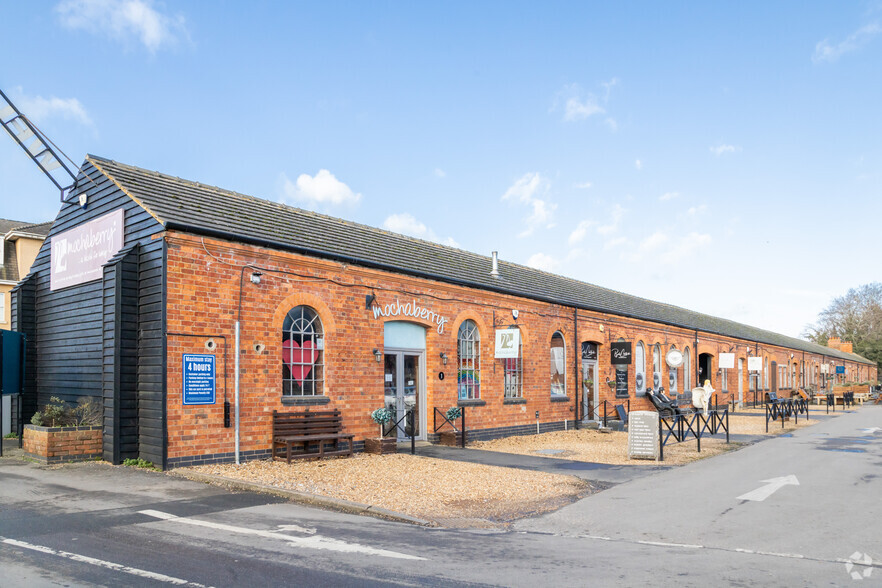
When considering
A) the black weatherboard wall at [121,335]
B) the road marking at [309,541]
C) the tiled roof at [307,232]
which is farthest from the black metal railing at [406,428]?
the road marking at [309,541]

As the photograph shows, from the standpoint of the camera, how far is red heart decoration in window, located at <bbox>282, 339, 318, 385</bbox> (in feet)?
41.5

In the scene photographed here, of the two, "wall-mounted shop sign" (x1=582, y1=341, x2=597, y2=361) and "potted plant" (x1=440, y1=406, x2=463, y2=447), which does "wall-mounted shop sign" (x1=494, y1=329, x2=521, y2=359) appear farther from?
"wall-mounted shop sign" (x1=582, y1=341, x2=597, y2=361)

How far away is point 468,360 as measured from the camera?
681 inches

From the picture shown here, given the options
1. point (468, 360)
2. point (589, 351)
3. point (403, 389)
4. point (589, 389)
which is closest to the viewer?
point (403, 389)

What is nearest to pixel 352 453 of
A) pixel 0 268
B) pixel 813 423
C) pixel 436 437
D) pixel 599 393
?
pixel 436 437

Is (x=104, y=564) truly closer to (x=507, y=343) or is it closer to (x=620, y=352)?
(x=507, y=343)

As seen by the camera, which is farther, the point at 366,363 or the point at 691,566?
the point at 366,363

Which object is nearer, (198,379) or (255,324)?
(198,379)

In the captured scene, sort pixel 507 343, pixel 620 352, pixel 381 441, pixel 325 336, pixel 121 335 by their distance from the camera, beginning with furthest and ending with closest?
pixel 620 352 → pixel 507 343 → pixel 381 441 → pixel 325 336 → pixel 121 335

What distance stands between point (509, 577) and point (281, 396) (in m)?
7.59

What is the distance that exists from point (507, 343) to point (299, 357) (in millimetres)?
6361

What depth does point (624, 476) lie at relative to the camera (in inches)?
451

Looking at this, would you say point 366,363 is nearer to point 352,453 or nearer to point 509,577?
point 352,453

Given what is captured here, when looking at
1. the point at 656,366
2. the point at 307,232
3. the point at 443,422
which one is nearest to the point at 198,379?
the point at 307,232
